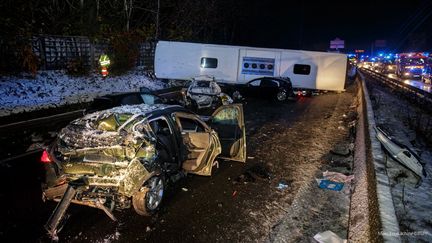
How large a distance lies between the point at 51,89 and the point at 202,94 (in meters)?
7.63

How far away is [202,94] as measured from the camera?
14023 millimetres

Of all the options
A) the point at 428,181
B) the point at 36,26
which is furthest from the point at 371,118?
the point at 36,26

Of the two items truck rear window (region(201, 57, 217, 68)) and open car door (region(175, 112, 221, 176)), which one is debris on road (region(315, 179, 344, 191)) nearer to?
open car door (region(175, 112, 221, 176))

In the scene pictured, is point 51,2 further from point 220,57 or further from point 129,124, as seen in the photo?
point 129,124

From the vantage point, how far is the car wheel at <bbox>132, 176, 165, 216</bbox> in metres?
4.71

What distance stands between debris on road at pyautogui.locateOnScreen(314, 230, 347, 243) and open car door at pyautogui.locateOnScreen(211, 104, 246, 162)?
2753 mm

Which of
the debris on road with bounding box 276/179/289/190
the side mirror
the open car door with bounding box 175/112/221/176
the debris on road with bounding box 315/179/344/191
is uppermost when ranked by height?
the side mirror

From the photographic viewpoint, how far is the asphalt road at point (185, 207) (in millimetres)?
4504

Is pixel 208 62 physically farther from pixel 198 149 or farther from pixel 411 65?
pixel 411 65

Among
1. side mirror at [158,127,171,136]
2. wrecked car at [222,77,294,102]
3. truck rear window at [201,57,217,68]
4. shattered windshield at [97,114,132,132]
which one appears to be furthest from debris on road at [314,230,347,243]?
truck rear window at [201,57,217,68]

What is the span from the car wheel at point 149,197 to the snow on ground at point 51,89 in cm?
975

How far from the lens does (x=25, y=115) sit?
465 inches

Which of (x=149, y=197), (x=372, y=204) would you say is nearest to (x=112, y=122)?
(x=149, y=197)

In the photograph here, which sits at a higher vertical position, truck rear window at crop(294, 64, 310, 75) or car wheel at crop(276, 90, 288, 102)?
truck rear window at crop(294, 64, 310, 75)
